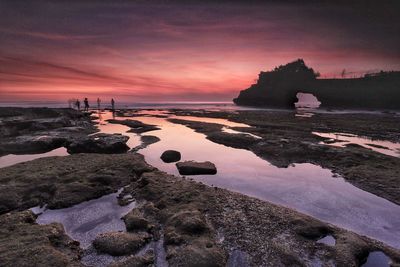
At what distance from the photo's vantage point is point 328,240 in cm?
1049

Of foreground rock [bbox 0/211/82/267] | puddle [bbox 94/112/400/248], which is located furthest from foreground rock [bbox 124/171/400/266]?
foreground rock [bbox 0/211/82/267]

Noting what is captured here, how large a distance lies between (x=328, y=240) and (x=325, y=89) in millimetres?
161274

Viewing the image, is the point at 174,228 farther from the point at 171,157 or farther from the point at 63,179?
the point at 171,157

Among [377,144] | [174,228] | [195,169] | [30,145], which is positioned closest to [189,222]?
[174,228]

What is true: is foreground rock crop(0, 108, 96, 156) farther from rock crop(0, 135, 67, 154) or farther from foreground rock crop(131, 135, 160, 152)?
foreground rock crop(131, 135, 160, 152)

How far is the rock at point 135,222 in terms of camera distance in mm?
11276

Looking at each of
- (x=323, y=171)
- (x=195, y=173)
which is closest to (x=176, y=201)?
(x=195, y=173)

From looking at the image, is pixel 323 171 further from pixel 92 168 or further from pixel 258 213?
pixel 92 168

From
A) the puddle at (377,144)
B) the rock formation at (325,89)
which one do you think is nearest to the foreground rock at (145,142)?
the puddle at (377,144)

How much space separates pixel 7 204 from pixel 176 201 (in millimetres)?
8706

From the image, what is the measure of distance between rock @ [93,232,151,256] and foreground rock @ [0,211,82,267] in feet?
2.70

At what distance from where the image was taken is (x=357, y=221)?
12344 millimetres

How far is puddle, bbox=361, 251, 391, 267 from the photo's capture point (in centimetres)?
916

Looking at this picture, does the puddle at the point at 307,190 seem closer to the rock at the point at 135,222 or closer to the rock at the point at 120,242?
the rock at the point at 135,222
